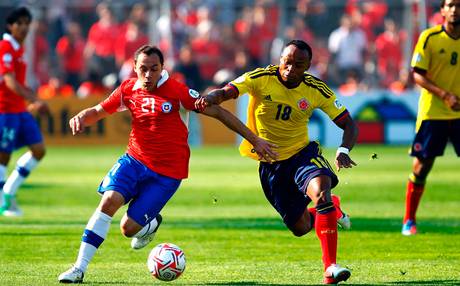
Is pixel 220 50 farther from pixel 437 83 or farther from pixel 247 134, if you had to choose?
pixel 247 134

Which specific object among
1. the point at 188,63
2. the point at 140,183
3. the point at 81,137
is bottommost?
the point at 81,137

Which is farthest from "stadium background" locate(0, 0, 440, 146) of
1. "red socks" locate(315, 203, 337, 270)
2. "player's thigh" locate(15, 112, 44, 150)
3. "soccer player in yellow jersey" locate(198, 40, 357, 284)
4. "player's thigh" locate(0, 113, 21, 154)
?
"red socks" locate(315, 203, 337, 270)

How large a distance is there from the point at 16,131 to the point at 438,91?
20.1 feet

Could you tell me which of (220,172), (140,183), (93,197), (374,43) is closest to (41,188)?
(93,197)

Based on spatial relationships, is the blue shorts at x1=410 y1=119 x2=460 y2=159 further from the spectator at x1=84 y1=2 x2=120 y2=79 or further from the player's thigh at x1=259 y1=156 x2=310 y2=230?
the spectator at x1=84 y1=2 x2=120 y2=79

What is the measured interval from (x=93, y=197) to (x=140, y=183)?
26.2 feet

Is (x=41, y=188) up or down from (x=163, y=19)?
Result: down

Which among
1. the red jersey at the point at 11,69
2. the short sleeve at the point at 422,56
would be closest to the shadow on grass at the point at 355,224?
the short sleeve at the point at 422,56

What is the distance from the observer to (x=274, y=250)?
11977 mm

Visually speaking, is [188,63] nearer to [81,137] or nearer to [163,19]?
[163,19]

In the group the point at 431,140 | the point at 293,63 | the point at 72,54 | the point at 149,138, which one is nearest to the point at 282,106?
the point at 293,63

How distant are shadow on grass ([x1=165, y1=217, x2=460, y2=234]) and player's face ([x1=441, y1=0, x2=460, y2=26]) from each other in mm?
2526

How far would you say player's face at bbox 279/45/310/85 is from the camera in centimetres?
996

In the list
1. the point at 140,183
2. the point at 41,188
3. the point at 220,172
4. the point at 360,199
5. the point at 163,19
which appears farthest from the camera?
the point at 163,19
